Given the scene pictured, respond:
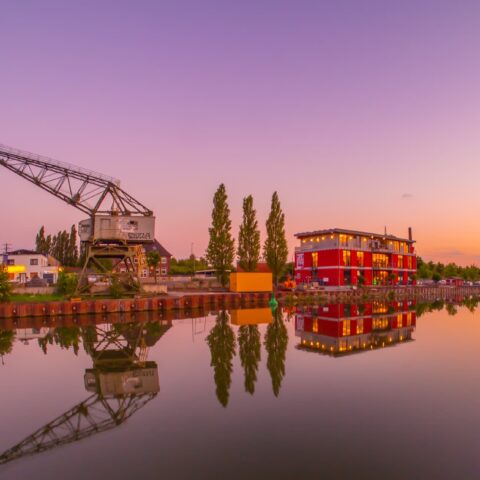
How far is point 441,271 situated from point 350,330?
11065 cm

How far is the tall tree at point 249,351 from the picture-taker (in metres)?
16.1

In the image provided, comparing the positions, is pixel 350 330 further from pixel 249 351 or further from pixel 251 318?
pixel 249 351

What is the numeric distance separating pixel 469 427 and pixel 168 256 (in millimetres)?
105898

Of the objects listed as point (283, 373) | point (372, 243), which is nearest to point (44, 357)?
point (283, 373)

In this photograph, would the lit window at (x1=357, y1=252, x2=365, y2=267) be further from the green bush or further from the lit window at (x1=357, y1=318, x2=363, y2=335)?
the green bush

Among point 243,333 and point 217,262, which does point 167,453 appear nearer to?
point 243,333

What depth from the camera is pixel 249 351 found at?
22.1m

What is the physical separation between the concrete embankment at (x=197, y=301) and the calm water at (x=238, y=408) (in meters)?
10.2

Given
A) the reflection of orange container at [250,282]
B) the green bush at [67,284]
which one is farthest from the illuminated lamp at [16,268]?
the reflection of orange container at [250,282]

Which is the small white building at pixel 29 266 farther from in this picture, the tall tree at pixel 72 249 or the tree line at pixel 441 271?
the tree line at pixel 441 271

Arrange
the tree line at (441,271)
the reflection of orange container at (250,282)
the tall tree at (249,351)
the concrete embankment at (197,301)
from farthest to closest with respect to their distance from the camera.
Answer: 1. the tree line at (441,271)
2. the reflection of orange container at (250,282)
3. the concrete embankment at (197,301)
4. the tall tree at (249,351)

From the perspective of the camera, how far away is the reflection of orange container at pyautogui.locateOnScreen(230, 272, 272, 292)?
2239 inches

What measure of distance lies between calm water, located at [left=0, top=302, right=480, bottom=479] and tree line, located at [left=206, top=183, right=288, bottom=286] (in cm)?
3766

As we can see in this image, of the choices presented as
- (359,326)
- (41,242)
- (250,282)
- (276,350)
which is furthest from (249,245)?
(41,242)
